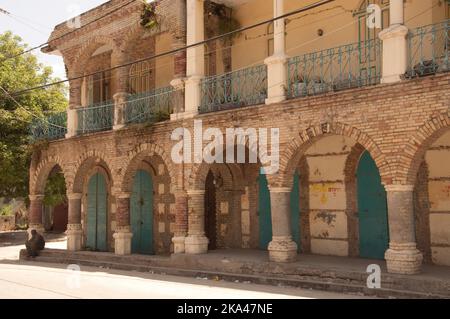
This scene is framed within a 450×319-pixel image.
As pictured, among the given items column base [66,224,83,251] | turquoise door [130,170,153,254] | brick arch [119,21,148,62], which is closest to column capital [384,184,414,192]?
brick arch [119,21,148,62]

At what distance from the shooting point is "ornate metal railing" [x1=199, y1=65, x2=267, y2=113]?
12.6 meters

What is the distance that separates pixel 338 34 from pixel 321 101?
2992mm

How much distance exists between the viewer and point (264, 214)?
14609 mm

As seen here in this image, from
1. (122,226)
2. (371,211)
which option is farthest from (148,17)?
(371,211)

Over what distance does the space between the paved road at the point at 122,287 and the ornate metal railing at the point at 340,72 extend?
4427mm

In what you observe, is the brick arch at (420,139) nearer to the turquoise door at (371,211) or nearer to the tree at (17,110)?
the turquoise door at (371,211)

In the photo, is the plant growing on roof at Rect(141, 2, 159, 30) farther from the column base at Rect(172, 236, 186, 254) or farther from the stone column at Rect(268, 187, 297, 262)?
the stone column at Rect(268, 187, 297, 262)

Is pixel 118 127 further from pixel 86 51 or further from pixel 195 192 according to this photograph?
pixel 195 192

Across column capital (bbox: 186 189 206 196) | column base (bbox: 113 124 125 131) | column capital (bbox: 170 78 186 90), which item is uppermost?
column capital (bbox: 170 78 186 90)

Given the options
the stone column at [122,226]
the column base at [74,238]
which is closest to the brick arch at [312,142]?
the stone column at [122,226]

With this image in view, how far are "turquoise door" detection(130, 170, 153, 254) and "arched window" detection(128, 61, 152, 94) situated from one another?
3016 mm

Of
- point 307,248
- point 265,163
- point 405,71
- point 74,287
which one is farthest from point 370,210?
point 74,287

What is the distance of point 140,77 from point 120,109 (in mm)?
2725

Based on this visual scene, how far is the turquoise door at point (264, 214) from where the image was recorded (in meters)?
14.5
